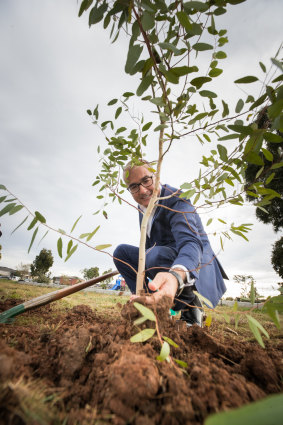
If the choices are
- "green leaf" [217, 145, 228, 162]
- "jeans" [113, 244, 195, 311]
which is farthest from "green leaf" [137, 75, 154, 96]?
"jeans" [113, 244, 195, 311]

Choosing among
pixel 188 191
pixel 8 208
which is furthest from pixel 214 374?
pixel 8 208

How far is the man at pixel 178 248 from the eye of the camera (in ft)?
5.63

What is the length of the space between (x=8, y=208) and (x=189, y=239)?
1.42 meters

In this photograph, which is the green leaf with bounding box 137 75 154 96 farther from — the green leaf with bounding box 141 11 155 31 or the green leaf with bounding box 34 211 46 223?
the green leaf with bounding box 34 211 46 223

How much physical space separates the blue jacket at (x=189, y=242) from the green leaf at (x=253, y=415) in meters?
0.91

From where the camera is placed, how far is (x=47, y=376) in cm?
64

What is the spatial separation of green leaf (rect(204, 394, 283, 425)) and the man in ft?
3.26

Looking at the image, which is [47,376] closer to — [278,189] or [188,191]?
[188,191]

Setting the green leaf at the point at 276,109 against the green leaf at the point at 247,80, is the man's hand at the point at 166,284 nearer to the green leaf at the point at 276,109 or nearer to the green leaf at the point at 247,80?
the green leaf at the point at 276,109

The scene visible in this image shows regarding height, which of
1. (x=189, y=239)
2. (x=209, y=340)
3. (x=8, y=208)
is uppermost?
(x=189, y=239)

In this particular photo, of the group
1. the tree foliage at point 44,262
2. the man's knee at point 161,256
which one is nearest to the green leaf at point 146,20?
the man's knee at point 161,256

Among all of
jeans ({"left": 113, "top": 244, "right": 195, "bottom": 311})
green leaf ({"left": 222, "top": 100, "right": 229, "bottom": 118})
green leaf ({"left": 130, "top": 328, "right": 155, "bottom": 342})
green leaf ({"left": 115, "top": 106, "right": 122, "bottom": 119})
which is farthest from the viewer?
jeans ({"left": 113, "top": 244, "right": 195, "bottom": 311})

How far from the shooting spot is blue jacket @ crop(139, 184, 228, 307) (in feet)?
5.20

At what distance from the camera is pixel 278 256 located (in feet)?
41.7
